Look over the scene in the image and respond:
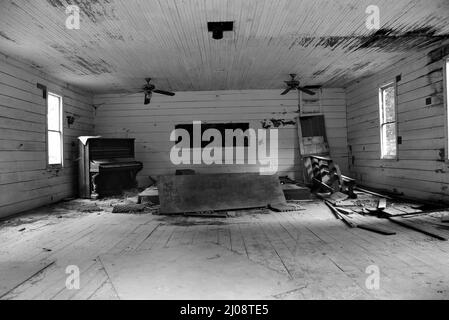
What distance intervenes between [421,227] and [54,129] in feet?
25.5

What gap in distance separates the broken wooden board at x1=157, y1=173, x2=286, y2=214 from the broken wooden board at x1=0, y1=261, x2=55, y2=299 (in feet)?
8.88

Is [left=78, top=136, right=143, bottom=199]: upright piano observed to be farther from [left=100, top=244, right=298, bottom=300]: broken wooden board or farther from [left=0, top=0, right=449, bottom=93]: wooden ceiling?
[left=100, top=244, right=298, bottom=300]: broken wooden board

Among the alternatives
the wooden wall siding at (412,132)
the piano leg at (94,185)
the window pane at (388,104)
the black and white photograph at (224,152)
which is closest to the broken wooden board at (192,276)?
the black and white photograph at (224,152)

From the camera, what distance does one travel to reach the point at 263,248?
3520 millimetres

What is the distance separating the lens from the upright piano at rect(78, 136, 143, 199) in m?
7.86

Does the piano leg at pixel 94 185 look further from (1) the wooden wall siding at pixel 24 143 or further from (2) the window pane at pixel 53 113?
(2) the window pane at pixel 53 113

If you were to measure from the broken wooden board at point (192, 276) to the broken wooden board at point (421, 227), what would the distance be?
2373mm

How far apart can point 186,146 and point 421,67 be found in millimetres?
6340

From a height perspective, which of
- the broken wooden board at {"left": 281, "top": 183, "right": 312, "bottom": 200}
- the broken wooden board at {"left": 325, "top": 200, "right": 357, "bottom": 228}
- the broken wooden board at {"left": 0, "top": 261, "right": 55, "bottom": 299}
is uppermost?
the broken wooden board at {"left": 281, "top": 183, "right": 312, "bottom": 200}

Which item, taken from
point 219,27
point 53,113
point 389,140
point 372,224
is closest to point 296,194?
point 372,224

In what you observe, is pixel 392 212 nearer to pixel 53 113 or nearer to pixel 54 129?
pixel 54 129

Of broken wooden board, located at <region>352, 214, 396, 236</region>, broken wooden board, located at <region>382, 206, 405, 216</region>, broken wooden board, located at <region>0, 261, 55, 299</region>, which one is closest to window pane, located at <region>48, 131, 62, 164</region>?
broken wooden board, located at <region>0, 261, 55, 299</region>

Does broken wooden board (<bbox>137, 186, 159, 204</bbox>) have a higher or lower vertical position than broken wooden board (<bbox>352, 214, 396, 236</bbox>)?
higher
